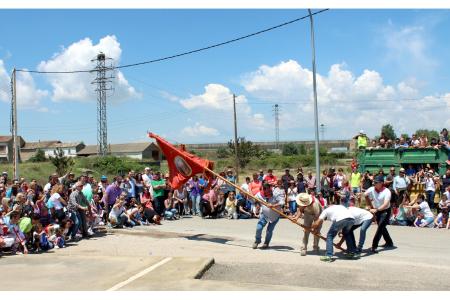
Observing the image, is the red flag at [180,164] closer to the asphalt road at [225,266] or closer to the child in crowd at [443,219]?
the asphalt road at [225,266]

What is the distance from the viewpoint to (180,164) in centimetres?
1307

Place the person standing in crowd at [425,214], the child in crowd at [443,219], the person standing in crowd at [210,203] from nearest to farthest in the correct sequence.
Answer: the child in crowd at [443,219] < the person standing in crowd at [425,214] < the person standing in crowd at [210,203]

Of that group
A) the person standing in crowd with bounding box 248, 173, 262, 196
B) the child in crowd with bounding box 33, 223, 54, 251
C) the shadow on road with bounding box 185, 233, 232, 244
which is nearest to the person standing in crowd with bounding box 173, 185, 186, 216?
the person standing in crowd with bounding box 248, 173, 262, 196

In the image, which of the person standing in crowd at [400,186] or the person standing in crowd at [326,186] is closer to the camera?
the person standing in crowd at [400,186]

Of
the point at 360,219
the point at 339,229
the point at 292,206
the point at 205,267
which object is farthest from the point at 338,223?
the point at 292,206

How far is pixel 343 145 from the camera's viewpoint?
105688 millimetres

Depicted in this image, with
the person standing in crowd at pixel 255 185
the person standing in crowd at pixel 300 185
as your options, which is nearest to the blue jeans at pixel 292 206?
the person standing in crowd at pixel 300 185

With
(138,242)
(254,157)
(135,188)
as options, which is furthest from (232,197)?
(254,157)

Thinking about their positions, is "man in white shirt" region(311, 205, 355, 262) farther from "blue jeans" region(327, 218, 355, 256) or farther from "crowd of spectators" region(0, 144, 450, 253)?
"crowd of spectators" region(0, 144, 450, 253)

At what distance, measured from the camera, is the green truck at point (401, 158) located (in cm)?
1815

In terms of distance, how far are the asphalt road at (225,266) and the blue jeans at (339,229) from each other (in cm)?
33

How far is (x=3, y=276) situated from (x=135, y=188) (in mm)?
8338

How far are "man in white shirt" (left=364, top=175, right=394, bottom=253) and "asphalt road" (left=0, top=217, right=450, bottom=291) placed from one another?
0.34 m
